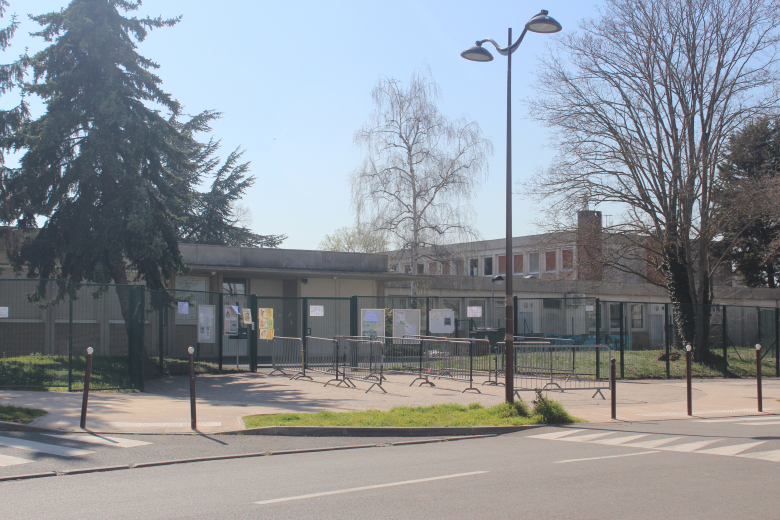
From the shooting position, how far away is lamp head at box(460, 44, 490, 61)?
13.1 meters

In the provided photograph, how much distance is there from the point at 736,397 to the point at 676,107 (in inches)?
514

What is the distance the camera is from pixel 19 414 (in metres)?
11.1

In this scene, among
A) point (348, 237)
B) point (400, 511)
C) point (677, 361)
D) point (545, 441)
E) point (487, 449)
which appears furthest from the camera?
point (348, 237)

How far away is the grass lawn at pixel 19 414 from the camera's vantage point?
35.3 ft

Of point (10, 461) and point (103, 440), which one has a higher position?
point (10, 461)

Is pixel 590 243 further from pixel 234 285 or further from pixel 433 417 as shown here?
pixel 433 417

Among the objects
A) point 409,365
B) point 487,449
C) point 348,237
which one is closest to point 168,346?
point 409,365

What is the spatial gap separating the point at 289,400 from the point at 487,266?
2104 inches

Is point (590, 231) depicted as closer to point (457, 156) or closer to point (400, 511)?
point (457, 156)

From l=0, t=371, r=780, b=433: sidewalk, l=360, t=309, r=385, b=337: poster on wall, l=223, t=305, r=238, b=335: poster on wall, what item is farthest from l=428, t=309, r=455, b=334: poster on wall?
l=223, t=305, r=238, b=335: poster on wall

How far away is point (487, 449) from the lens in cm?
989

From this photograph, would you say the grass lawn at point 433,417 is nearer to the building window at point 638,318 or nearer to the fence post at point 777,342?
the fence post at point 777,342

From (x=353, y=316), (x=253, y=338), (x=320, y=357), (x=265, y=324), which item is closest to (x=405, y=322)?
(x=353, y=316)

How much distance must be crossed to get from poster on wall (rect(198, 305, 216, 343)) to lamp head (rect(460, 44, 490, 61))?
11198 millimetres
